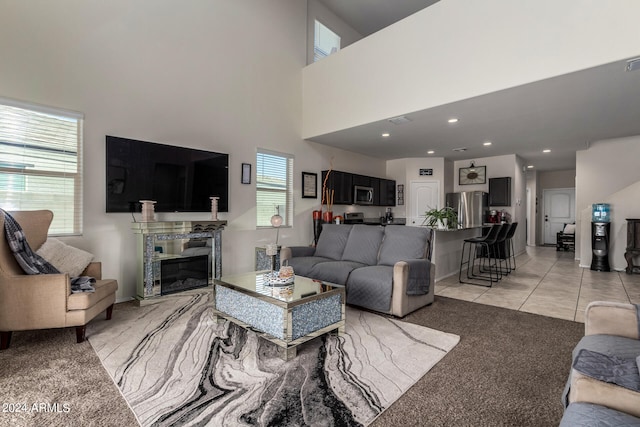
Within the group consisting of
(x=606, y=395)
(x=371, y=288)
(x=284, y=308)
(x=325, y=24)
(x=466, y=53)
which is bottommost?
(x=371, y=288)

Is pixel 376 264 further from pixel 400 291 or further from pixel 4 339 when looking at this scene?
pixel 4 339

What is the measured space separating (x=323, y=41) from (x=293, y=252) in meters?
4.88

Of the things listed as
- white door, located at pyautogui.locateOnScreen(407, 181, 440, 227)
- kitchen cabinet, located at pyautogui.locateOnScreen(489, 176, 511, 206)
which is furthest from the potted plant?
kitchen cabinet, located at pyautogui.locateOnScreen(489, 176, 511, 206)

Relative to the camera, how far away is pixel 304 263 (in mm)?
4133

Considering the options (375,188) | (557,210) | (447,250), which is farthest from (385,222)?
(557,210)

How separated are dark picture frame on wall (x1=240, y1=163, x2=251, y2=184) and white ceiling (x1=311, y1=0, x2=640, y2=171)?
163cm

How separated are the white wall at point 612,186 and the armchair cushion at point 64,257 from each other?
8.59 metres

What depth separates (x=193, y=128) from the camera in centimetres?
449

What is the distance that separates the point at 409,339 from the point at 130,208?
3.51 metres

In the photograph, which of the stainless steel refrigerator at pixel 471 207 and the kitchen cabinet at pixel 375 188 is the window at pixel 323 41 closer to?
the kitchen cabinet at pixel 375 188

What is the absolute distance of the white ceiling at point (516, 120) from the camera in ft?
11.7

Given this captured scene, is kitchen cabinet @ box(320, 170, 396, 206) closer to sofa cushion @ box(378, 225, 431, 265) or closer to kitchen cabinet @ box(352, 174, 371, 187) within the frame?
kitchen cabinet @ box(352, 174, 371, 187)

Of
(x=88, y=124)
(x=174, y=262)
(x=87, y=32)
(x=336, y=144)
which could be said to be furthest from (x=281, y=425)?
(x=336, y=144)

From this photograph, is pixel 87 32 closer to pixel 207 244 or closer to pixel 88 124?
pixel 88 124
